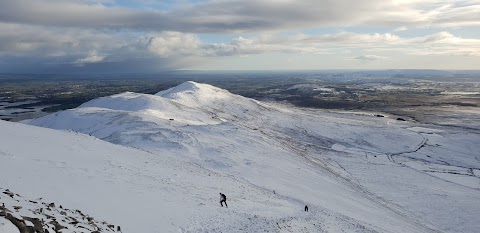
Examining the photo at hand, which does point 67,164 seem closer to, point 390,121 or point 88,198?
point 88,198

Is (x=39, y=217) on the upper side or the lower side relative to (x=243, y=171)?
upper

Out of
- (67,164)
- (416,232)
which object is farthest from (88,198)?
(416,232)

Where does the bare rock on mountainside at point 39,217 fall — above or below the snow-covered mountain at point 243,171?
above

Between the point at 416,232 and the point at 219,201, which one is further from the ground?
the point at 219,201

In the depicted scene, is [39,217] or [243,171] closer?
[39,217]
